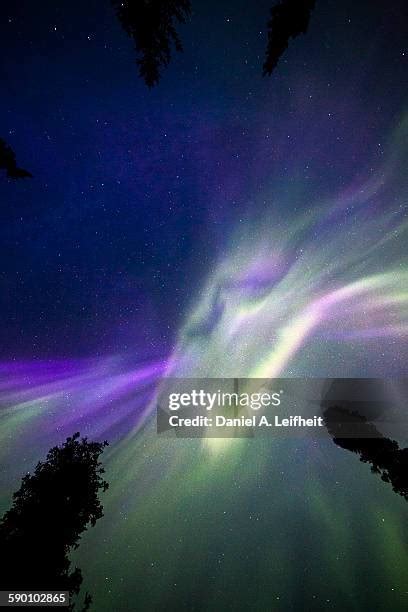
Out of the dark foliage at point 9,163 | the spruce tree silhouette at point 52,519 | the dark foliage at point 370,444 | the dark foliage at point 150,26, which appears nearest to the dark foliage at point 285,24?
the dark foliage at point 150,26

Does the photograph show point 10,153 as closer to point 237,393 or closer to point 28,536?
point 237,393

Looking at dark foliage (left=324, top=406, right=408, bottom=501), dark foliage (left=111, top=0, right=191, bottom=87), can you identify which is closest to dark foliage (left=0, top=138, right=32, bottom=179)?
dark foliage (left=111, top=0, right=191, bottom=87)

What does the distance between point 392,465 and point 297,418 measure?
3.51 metres

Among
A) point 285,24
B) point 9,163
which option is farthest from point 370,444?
point 9,163

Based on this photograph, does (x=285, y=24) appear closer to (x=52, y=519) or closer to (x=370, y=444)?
(x=370, y=444)

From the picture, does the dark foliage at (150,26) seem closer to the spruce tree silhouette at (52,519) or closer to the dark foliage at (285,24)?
the dark foliage at (285,24)

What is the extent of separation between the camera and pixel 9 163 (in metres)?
4.14

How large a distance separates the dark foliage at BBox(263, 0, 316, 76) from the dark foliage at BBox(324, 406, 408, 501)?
1249cm

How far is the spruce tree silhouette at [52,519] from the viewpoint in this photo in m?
12.2

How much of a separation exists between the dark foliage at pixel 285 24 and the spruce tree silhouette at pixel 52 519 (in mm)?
16929

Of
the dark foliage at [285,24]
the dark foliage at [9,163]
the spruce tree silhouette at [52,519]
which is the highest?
the dark foliage at [285,24]

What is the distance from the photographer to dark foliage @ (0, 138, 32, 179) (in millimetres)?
4053

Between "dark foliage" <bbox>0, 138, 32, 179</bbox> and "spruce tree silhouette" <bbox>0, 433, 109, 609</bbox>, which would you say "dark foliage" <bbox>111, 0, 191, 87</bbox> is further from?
"spruce tree silhouette" <bbox>0, 433, 109, 609</bbox>

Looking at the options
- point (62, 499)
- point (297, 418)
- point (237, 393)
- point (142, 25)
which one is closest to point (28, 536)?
point (62, 499)
